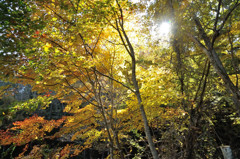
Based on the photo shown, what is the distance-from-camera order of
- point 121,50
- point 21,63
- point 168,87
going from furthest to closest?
point 121,50, point 168,87, point 21,63

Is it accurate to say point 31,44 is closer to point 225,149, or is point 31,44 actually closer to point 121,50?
point 121,50

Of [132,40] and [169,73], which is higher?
[132,40]

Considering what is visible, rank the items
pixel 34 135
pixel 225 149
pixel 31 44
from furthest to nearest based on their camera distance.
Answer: pixel 34 135
pixel 225 149
pixel 31 44

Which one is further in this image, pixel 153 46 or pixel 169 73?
pixel 153 46

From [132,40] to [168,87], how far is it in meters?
2.50

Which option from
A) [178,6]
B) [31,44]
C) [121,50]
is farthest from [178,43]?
[31,44]

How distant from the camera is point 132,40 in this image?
523cm

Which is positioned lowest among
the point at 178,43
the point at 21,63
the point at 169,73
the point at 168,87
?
the point at 168,87

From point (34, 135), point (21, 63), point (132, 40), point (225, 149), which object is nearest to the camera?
point (21, 63)

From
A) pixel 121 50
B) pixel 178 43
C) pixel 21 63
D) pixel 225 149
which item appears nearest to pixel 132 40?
pixel 121 50

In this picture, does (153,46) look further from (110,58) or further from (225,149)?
(225,149)

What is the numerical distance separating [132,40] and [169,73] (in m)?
2.10

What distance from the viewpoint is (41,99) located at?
3.43 meters

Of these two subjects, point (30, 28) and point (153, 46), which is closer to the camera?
point (30, 28)
